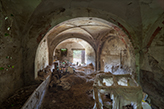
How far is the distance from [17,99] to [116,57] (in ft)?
19.9

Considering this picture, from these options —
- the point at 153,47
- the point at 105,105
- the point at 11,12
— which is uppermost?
the point at 11,12

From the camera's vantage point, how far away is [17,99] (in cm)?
236

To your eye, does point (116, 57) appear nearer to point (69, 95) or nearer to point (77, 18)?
→ point (69, 95)

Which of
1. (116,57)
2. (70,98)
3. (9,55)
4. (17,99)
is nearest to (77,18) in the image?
(9,55)

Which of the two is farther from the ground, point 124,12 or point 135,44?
point 124,12

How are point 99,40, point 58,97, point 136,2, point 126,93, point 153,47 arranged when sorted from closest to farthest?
1. point 126,93
2. point 136,2
3. point 153,47
4. point 58,97
5. point 99,40

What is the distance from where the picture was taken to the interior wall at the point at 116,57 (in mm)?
5785

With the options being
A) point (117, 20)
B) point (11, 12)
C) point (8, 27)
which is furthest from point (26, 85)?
point (117, 20)

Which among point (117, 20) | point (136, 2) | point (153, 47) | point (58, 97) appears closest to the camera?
point (136, 2)

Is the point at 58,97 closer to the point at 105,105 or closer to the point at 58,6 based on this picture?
the point at 105,105

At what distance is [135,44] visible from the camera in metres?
3.49

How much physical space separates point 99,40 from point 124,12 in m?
4.50

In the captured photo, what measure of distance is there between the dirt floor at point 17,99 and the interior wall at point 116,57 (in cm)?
503

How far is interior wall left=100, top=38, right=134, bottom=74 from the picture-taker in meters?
5.79
